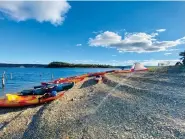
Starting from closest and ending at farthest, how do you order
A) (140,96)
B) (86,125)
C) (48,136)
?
(48,136) → (86,125) → (140,96)

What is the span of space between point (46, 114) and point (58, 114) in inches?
33.9

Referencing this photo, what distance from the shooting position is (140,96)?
53.1ft

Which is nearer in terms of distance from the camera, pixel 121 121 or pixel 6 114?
pixel 121 121

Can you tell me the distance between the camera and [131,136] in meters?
8.79

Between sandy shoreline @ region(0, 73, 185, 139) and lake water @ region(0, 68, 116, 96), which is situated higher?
sandy shoreline @ region(0, 73, 185, 139)

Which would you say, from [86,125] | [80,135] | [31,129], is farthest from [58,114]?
[80,135]

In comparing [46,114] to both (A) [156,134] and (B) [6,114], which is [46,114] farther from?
A: (A) [156,134]

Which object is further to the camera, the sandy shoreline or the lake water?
the lake water

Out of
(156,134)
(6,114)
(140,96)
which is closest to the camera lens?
(156,134)

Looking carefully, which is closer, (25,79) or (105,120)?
(105,120)

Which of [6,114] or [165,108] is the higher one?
[165,108]

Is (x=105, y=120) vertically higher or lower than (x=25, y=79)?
higher

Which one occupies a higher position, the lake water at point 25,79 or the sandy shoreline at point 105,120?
the sandy shoreline at point 105,120

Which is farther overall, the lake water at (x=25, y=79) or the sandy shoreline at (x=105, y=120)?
the lake water at (x=25, y=79)
